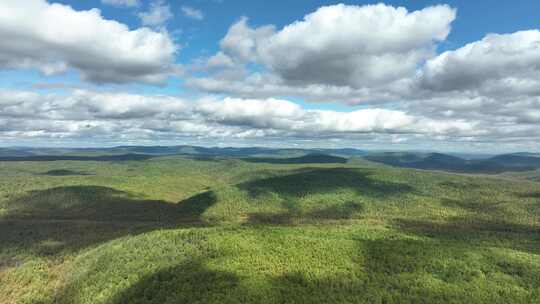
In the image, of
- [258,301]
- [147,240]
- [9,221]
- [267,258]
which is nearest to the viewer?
[258,301]

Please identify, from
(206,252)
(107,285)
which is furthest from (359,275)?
(107,285)

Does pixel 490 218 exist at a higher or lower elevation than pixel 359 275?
lower

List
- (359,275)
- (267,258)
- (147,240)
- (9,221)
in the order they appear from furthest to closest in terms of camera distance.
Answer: (9,221) < (147,240) < (267,258) < (359,275)

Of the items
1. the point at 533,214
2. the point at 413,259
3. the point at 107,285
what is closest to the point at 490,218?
the point at 533,214

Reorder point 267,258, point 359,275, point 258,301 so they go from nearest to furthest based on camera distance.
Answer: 1. point 258,301
2. point 359,275
3. point 267,258

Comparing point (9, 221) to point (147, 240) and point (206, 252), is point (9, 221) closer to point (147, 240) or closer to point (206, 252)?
point (147, 240)

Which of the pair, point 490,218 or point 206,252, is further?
point 490,218

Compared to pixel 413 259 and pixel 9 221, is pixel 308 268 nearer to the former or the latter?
pixel 413 259

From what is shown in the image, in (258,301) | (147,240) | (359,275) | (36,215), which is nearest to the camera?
(258,301)

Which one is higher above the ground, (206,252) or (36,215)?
(206,252)
